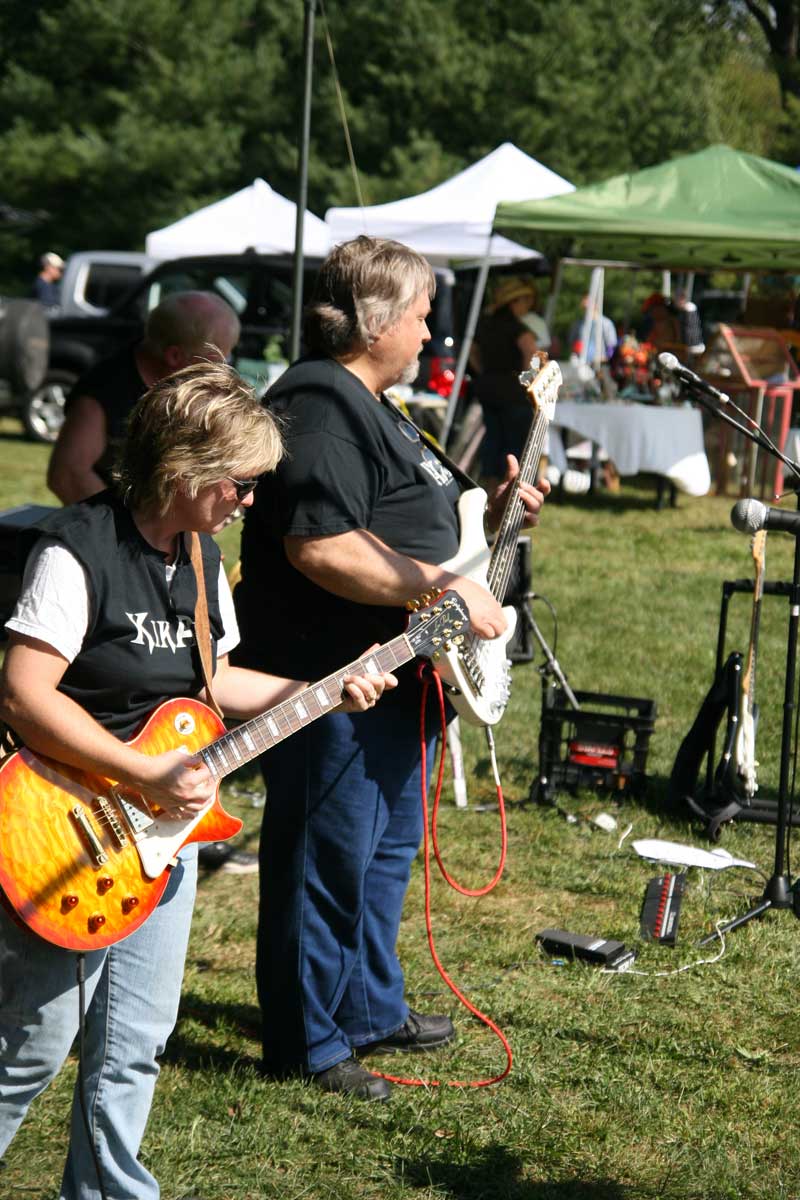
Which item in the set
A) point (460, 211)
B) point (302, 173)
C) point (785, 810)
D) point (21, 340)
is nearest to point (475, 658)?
point (785, 810)

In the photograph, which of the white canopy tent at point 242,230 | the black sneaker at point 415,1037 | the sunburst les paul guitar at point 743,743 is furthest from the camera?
the white canopy tent at point 242,230

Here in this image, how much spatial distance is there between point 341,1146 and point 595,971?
1226 mm

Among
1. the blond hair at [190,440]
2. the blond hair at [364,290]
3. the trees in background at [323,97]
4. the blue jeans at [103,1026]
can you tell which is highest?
the trees in background at [323,97]

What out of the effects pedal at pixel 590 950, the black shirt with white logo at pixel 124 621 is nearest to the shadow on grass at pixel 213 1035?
the effects pedal at pixel 590 950

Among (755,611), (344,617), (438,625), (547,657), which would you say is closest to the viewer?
(438,625)

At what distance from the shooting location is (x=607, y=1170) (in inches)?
129

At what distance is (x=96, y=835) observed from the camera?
251cm

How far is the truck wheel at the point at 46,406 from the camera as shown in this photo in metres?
17.3

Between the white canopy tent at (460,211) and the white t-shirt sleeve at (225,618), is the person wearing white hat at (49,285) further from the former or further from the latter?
the white t-shirt sleeve at (225,618)

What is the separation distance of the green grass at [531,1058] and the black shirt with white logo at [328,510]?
1.15m

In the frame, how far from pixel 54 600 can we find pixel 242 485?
42 centimetres

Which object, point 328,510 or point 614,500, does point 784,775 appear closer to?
point 328,510

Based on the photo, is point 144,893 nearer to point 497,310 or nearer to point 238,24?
point 497,310

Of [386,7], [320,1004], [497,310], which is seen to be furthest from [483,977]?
[386,7]
